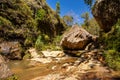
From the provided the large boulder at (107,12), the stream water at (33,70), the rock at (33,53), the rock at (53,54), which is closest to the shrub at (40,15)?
the rock at (33,53)

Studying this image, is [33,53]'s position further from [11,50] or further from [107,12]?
[107,12]

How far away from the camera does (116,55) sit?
15.4 metres

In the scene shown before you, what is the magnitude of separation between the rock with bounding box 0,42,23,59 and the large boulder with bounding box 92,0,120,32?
10.3m

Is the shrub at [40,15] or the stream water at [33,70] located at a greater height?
the shrub at [40,15]

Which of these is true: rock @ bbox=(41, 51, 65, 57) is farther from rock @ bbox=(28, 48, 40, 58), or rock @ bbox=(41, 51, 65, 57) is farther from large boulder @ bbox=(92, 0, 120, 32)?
large boulder @ bbox=(92, 0, 120, 32)

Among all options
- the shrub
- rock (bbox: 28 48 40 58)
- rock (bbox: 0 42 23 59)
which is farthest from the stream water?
the shrub

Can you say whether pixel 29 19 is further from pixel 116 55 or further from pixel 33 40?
pixel 116 55

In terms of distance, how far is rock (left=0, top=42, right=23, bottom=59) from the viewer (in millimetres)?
21141

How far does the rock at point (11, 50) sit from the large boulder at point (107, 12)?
33.8 ft

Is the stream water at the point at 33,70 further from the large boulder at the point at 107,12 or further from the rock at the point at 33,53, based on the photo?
the large boulder at the point at 107,12

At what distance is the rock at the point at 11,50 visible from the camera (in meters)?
21.1

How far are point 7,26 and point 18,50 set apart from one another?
13.2 feet

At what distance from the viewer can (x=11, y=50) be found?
2159cm

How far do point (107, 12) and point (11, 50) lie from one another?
11610 millimetres
